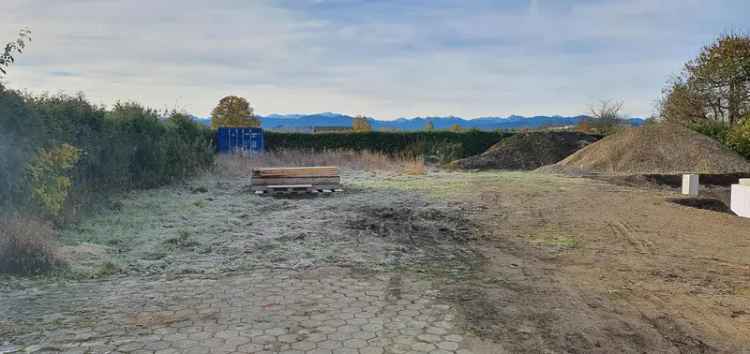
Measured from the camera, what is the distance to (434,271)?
240 inches

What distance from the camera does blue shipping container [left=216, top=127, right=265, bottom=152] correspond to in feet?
78.5

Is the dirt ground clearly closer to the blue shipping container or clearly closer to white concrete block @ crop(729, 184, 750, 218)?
white concrete block @ crop(729, 184, 750, 218)

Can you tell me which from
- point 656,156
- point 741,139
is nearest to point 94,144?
point 656,156

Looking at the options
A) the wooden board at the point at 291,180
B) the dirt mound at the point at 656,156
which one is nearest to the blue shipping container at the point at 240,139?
the wooden board at the point at 291,180

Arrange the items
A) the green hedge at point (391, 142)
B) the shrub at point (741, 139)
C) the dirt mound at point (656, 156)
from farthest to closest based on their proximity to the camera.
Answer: the green hedge at point (391, 142) < the shrub at point (741, 139) < the dirt mound at point (656, 156)

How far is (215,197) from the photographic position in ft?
38.9

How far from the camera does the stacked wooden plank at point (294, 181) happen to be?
511 inches

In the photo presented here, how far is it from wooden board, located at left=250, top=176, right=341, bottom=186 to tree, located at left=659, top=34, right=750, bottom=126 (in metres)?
19.2

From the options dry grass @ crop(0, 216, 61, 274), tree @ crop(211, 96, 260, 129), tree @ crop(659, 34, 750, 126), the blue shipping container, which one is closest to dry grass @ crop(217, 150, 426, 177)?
the blue shipping container

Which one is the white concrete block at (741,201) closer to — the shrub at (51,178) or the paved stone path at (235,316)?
the paved stone path at (235,316)

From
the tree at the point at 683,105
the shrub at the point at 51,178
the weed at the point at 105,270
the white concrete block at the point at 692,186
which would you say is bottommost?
the weed at the point at 105,270

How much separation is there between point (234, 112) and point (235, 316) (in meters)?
46.6

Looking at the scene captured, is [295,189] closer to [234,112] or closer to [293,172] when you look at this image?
[293,172]

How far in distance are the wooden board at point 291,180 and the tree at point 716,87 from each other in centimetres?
1915
